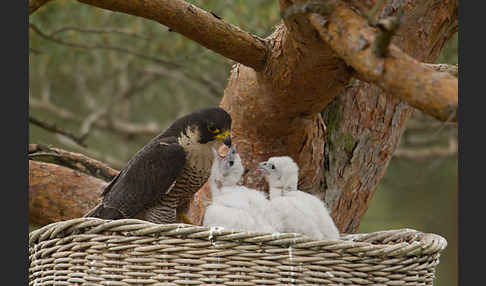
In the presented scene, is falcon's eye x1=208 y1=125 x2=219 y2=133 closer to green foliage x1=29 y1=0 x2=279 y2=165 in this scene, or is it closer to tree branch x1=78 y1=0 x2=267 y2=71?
tree branch x1=78 y1=0 x2=267 y2=71

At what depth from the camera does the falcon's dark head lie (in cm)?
267

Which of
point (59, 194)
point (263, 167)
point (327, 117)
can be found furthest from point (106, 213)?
point (327, 117)

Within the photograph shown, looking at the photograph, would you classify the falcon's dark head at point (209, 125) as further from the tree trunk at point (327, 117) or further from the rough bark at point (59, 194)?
the rough bark at point (59, 194)

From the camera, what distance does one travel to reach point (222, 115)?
266 cm

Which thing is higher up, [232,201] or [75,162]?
[75,162]

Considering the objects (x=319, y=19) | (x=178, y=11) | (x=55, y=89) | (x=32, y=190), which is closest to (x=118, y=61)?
(x=55, y=89)

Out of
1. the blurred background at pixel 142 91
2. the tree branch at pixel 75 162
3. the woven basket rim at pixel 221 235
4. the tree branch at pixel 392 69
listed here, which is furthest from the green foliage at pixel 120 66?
the tree branch at pixel 392 69

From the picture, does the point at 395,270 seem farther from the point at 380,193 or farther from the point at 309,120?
the point at 380,193

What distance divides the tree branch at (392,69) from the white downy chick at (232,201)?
2.83 ft

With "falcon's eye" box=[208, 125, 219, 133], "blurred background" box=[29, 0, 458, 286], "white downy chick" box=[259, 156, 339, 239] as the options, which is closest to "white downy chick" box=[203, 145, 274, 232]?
"white downy chick" box=[259, 156, 339, 239]

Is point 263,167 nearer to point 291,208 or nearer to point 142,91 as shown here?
point 291,208

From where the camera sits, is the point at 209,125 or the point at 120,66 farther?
the point at 120,66

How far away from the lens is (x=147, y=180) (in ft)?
8.54

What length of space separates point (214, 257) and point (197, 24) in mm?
868
